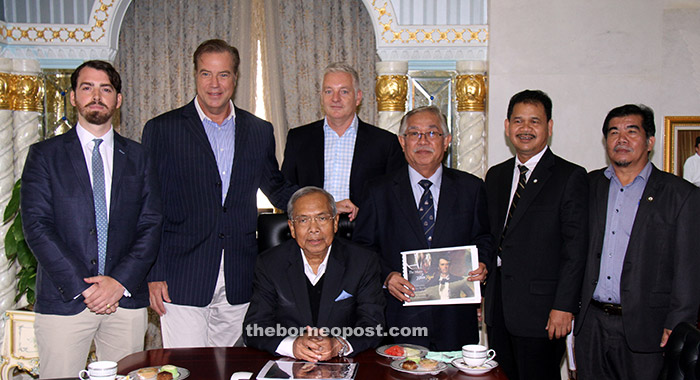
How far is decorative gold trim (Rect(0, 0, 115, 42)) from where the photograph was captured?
5.33m

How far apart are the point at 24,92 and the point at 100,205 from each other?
8.70 feet

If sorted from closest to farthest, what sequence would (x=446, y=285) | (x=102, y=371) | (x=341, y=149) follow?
(x=102, y=371)
(x=446, y=285)
(x=341, y=149)

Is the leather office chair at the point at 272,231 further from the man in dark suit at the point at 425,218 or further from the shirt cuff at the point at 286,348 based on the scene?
the shirt cuff at the point at 286,348

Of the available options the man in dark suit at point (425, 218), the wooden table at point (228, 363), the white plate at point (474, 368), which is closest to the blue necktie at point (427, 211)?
the man in dark suit at point (425, 218)

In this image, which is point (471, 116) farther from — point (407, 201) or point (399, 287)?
point (399, 287)

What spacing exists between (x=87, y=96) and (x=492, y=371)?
2285 millimetres

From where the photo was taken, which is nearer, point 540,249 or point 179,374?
point 179,374

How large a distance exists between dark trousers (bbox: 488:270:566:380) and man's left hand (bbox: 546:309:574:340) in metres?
0.06

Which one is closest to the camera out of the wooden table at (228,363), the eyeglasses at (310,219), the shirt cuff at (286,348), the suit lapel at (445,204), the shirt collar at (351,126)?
the wooden table at (228,363)

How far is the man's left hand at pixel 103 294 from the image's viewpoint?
9.78ft

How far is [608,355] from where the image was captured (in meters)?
3.28

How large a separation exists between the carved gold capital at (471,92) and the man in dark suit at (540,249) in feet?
6.16

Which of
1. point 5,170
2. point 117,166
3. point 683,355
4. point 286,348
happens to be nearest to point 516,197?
point 683,355

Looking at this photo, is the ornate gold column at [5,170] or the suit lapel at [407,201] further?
the ornate gold column at [5,170]
